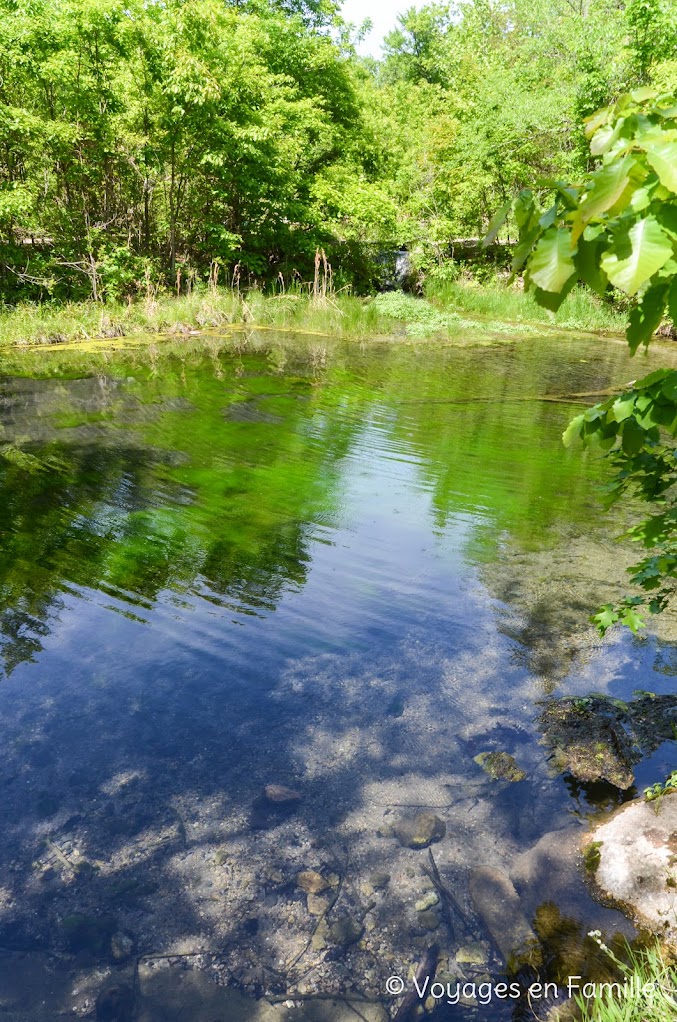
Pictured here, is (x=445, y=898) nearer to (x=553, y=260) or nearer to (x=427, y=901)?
(x=427, y=901)

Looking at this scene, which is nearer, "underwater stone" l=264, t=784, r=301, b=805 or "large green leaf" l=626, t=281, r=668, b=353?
"large green leaf" l=626, t=281, r=668, b=353

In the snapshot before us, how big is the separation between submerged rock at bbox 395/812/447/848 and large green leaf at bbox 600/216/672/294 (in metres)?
A: 2.09

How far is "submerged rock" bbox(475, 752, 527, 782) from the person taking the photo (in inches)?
113

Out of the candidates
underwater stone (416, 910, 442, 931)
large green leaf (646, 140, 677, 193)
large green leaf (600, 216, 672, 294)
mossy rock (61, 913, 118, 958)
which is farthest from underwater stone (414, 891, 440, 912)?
large green leaf (646, 140, 677, 193)

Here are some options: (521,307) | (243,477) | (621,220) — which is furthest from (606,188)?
(521,307)

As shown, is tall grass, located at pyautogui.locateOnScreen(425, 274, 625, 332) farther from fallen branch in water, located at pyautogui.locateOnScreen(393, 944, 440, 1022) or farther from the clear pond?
fallen branch in water, located at pyautogui.locateOnScreen(393, 944, 440, 1022)

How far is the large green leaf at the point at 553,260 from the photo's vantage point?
1.31m

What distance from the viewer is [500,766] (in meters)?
2.92

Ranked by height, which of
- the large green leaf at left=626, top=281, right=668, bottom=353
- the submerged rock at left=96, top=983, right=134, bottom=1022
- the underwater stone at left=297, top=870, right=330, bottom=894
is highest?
the large green leaf at left=626, top=281, right=668, bottom=353

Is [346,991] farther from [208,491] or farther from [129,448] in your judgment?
[129,448]

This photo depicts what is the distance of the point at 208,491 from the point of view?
233 inches

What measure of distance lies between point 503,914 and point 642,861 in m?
0.48

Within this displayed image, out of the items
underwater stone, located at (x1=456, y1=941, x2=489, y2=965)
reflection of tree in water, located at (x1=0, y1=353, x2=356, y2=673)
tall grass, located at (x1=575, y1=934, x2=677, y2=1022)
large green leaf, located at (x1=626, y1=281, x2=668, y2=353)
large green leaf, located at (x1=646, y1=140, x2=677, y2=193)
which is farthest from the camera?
reflection of tree in water, located at (x1=0, y1=353, x2=356, y2=673)

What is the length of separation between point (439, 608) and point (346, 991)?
236 cm
